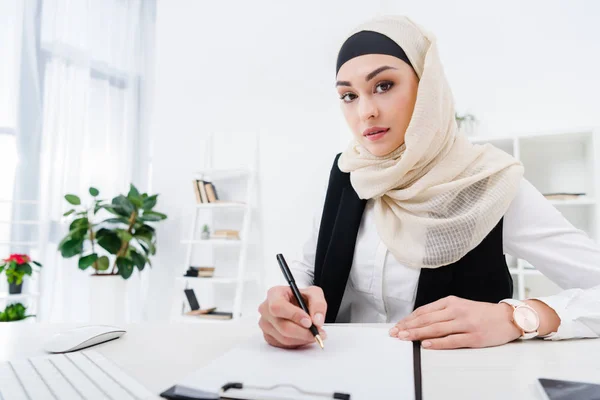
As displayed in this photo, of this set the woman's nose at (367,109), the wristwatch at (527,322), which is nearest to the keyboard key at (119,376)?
the wristwatch at (527,322)

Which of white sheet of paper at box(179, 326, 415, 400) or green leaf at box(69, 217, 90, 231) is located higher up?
green leaf at box(69, 217, 90, 231)

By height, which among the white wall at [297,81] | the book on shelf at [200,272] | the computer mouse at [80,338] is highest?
the white wall at [297,81]

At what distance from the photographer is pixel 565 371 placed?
52 centimetres

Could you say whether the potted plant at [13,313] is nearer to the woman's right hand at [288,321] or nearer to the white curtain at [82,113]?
the white curtain at [82,113]

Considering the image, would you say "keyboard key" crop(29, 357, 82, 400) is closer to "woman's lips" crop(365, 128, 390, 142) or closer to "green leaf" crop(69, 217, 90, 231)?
"woman's lips" crop(365, 128, 390, 142)

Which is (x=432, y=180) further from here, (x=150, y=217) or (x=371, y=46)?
(x=150, y=217)

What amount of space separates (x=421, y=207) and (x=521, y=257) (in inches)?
11.5

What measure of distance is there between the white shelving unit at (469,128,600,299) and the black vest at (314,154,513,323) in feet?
5.18

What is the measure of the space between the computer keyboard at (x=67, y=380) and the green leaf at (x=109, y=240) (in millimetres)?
2323

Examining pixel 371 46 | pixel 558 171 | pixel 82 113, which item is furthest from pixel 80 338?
pixel 558 171

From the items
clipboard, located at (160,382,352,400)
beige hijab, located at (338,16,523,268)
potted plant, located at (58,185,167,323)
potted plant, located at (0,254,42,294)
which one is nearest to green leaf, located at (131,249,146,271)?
potted plant, located at (58,185,167,323)

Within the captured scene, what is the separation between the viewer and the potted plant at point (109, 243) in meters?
2.66

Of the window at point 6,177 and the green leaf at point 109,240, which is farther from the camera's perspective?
the green leaf at point 109,240

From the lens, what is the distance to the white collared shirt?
892 millimetres
